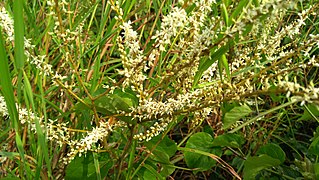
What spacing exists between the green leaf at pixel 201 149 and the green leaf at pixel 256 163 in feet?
0.28

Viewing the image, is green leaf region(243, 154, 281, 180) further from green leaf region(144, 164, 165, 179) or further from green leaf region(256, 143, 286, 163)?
green leaf region(144, 164, 165, 179)

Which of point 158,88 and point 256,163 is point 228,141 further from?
point 158,88

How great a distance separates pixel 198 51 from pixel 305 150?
0.81 meters

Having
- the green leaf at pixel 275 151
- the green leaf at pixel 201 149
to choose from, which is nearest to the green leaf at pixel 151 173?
the green leaf at pixel 201 149

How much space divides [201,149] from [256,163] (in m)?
0.13

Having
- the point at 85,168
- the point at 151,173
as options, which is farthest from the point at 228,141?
the point at 85,168

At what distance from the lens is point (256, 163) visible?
1054 millimetres

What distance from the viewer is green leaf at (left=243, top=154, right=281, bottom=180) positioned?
3.38ft

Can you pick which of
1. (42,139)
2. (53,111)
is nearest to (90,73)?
(53,111)

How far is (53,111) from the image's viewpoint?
133 cm

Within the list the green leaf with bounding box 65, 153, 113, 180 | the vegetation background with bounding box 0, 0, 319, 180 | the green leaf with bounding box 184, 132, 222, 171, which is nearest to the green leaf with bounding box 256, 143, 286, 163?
the vegetation background with bounding box 0, 0, 319, 180

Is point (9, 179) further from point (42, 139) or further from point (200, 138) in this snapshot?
point (200, 138)

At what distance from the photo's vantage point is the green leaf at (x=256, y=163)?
103 centimetres

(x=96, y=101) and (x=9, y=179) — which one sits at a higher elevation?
→ (x=96, y=101)
